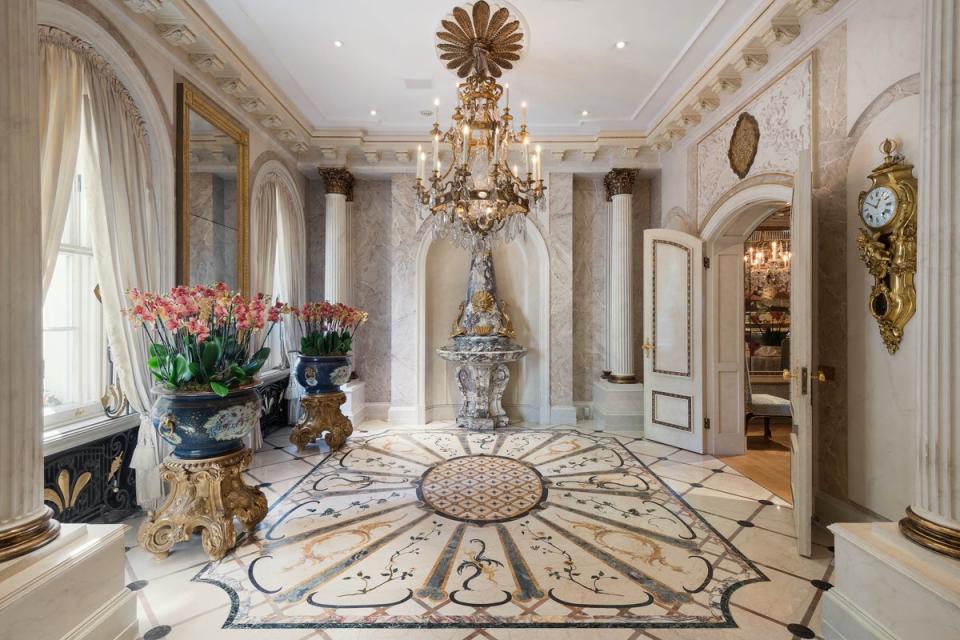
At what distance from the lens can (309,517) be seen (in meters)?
3.07

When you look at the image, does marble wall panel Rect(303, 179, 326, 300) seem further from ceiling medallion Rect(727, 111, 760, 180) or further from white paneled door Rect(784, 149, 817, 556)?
white paneled door Rect(784, 149, 817, 556)

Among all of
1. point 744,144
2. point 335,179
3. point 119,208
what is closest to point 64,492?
point 119,208

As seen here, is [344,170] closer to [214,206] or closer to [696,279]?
[214,206]

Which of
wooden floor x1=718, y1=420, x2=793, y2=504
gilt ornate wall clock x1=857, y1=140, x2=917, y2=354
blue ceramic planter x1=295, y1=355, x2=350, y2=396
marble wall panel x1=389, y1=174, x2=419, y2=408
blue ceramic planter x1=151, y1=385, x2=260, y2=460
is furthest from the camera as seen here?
marble wall panel x1=389, y1=174, x2=419, y2=408

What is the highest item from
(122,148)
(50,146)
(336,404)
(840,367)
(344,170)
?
(344,170)

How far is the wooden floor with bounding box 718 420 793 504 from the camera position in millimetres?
3744

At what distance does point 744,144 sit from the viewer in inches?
153

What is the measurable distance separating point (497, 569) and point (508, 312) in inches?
159

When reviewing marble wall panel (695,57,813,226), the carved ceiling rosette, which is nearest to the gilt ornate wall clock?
marble wall panel (695,57,813,226)

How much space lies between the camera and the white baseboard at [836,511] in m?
2.71

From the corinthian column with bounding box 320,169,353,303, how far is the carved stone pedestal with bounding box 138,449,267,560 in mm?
3235

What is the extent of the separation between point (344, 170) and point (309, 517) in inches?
171

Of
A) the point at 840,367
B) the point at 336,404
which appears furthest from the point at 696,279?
the point at 336,404

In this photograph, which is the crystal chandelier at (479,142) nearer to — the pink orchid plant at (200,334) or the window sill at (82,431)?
the pink orchid plant at (200,334)
